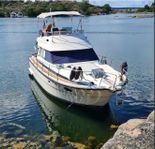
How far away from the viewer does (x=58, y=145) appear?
19.1 metres

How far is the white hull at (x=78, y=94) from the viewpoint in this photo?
22.8m

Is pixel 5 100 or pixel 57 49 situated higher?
pixel 57 49

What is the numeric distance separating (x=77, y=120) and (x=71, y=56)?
5541 millimetres

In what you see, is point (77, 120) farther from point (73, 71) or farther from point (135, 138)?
point (135, 138)

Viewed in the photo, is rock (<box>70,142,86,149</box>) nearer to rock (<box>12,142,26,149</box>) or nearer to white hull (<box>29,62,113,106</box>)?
rock (<box>12,142,26,149</box>)

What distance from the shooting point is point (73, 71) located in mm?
23734

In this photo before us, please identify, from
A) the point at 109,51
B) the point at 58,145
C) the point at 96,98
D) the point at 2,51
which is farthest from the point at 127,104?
the point at 2,51

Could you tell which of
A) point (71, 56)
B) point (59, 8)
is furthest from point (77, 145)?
point (59, 8)

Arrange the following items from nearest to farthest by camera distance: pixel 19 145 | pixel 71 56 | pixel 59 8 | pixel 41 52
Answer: pixel 19 145 → pixel 71 56 → pixel 41 52 → pixel 59 8

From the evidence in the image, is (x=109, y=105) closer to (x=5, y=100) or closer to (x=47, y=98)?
(x=47, y=98)

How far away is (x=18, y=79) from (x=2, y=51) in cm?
2004

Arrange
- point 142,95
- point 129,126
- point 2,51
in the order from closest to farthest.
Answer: point 129,126, point 142,95, point 2,51

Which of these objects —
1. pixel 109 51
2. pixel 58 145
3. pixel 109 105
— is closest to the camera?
pixel 58 145

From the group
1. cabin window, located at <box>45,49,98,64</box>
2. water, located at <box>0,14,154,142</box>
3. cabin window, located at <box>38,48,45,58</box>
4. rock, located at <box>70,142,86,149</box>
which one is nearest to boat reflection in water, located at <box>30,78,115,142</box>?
water, located at <box>0,14,154,142</box>
